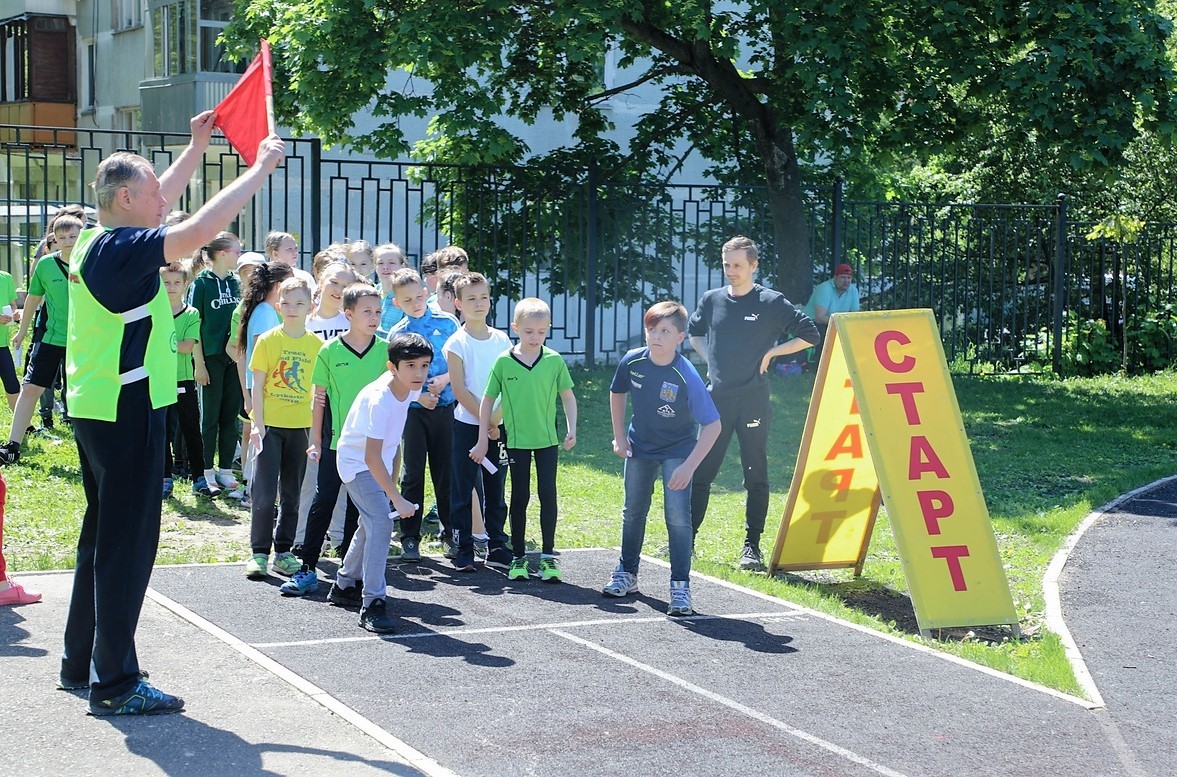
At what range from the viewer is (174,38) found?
1220 inches

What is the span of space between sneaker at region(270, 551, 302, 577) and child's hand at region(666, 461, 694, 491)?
2108 mm

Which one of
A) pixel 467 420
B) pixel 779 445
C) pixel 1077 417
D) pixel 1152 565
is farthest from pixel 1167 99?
pixel 467 420

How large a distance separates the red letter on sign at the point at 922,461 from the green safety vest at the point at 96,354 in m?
4.23

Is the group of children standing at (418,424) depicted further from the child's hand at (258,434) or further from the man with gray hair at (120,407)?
the man with gray hair at (120,407)

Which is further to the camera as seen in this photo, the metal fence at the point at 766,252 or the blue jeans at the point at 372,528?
the metal fence at the point at 766,252

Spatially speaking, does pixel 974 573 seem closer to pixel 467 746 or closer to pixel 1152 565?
pixel 1152 565

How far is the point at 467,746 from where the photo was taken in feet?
17.3

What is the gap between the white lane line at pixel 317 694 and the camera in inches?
198

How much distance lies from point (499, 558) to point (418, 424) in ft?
3.06

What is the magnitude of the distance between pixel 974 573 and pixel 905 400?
103cm

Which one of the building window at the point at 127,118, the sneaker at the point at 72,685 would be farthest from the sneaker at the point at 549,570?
the building window at the point at 127,118

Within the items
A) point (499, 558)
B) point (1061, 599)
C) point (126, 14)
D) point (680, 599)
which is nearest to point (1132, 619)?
point (1061, 599)

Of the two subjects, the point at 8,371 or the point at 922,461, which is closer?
the point at 922,461

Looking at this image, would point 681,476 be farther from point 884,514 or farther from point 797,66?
point 797,66
